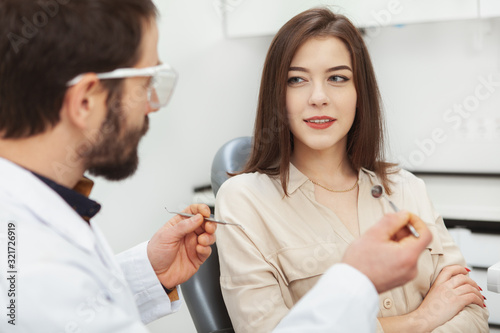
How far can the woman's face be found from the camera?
1525mm

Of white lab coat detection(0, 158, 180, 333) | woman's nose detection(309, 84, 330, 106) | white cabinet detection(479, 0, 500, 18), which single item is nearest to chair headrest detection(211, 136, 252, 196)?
woman's nose detection(309, 84, 330, 106)

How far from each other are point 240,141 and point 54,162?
925 millimetres

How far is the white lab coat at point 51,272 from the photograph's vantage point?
2.71 feet

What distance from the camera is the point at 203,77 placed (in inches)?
113

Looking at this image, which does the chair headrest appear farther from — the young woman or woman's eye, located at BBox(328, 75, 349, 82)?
woman's eye, located at BBox(328, 75, 349, 82)

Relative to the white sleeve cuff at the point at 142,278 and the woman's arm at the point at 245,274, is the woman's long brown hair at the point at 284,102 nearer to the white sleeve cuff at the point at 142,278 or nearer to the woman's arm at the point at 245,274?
the woman's arm at the point at 245,274

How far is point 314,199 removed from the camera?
1581 millimetres

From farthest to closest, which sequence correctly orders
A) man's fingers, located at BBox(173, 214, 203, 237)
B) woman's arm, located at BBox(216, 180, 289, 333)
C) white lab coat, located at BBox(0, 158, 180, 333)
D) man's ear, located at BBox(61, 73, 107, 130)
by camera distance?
woman's arm, located at BBox(216, 180, 289, 333) → man's fingers, located at BBox(173, 214, 203, 237) → man's ear, located at BBox(61, 73, 107, 130) → white lab coat, located at BBox(0, 158, 180, 333)

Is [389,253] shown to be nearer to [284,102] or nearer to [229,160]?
[284,102]

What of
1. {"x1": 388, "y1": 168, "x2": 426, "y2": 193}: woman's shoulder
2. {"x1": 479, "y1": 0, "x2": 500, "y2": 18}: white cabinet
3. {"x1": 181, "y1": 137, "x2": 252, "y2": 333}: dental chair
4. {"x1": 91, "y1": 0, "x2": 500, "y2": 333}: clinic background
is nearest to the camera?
{"x1": 181, "y1": 137, "x2": 252, "y2": 333}: dental chair

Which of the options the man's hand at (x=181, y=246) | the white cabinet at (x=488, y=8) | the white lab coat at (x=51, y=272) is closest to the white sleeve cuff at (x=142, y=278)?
the man's hand at (x=181, y=246)

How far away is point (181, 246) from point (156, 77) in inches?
19.1

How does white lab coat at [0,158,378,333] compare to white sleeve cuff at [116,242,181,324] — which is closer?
white lab coat at [0,158,378,333]

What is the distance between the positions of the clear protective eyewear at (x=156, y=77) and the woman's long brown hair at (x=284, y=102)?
21.0 inches
